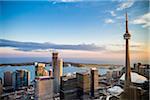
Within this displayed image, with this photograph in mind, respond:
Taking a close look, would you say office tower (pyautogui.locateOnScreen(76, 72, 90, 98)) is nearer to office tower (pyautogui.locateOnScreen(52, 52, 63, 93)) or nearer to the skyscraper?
office tower (pyautogui.locateOnScreen(52, 52, 63, 93))

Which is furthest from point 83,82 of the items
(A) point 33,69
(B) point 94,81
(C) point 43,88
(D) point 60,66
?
(A) point 33,69

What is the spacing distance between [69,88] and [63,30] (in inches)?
24.4

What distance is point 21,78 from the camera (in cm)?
243

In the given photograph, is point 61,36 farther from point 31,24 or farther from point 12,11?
point 12,11

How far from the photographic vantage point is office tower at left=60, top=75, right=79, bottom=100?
2.41m

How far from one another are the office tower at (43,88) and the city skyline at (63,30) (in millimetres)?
263

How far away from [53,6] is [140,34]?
3.11 feet

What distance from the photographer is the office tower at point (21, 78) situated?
2420 millimetres

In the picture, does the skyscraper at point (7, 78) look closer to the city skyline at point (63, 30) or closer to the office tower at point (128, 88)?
the city skyline at point (63, 30)

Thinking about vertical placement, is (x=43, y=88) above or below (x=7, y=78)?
below

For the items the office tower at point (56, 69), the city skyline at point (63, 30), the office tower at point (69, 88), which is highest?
the city skyline at point (63, 30)

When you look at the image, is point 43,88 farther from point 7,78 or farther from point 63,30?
point 63,30

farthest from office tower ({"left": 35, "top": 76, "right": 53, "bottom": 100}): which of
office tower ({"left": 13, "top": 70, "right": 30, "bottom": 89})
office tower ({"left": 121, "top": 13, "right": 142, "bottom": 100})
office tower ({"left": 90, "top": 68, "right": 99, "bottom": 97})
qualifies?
office tower ({"left": 121, "top": 13, "right": 142, "bottom": 100})

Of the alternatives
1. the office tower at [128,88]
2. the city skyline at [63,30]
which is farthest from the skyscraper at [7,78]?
the office tower at [128,88]
